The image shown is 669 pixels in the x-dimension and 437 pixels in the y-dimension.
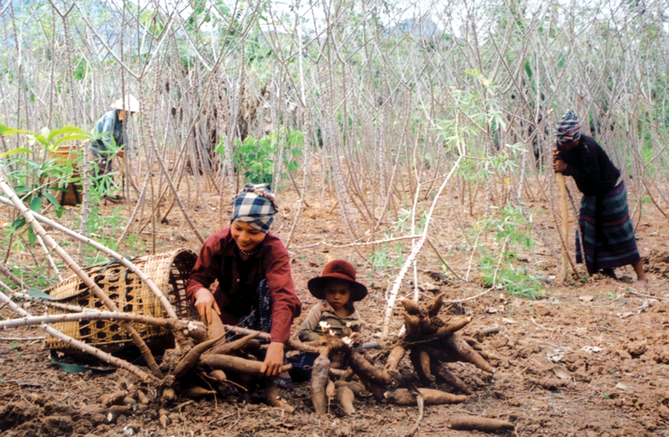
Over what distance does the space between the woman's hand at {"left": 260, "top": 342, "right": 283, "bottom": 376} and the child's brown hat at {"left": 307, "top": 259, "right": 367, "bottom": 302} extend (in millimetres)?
370

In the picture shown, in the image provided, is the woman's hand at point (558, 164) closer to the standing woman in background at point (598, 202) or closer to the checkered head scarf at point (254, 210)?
the standing woman in background at point (598, 202)

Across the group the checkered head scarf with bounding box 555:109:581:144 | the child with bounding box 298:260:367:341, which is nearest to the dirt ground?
the child with bounding box 298:260:367:341

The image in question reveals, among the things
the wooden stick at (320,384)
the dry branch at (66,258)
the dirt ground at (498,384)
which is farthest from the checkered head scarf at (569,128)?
the dry branch at (66,258)

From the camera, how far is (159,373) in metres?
1.73

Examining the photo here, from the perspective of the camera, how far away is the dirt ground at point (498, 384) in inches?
62.3

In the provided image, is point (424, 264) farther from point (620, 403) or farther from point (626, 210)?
point (620, 403)

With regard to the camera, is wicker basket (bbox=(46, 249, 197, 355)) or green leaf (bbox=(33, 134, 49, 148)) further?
wicker basket (bbox=(46, 249, 197, 355))

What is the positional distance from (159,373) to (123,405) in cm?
15

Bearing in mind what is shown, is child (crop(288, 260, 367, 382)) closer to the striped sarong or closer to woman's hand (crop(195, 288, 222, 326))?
woman's hand (crop(195, 288, 222, 326))

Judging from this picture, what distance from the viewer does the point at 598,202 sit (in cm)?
340

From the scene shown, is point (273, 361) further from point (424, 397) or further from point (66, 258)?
point (66, 258)

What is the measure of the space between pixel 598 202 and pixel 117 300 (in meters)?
2.82

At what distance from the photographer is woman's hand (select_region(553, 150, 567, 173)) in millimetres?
3158

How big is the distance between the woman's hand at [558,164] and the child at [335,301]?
1662mm
